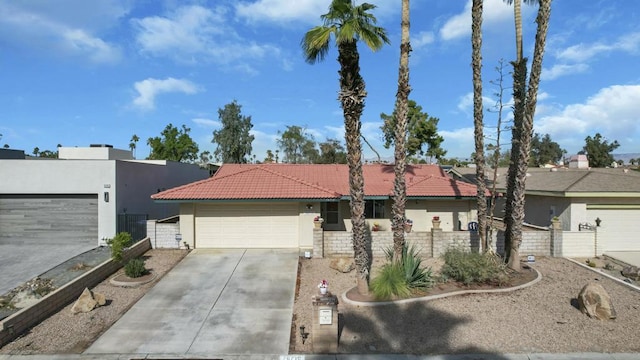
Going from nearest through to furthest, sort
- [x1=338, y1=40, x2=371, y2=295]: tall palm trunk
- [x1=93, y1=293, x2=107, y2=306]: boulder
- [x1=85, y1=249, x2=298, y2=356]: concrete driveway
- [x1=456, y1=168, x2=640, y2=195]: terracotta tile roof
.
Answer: [x1=85, y1=249, x2=298, y2=356]: concrete driveway
[x1=93, y1=293, x2=107, y2=306]: boulder
[x1=338, y1=40, x2=371, y2=295]: tall palm trunk
[x1=456, y1=168, x2=640, y2=195]: terracotta tile roof

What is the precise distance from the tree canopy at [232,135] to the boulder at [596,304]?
46.6 m

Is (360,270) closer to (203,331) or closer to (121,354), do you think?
(203,331)

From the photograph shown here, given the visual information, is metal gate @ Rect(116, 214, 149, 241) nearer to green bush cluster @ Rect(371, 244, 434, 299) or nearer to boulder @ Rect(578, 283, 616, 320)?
green bush cluster @ Rect(371, 244, 434, 299)

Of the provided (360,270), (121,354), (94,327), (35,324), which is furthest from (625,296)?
(35,324)

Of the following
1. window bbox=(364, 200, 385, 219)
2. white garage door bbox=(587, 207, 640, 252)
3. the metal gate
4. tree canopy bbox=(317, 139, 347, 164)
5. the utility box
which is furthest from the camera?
tree canopy bbox=(317, 139, 347, 164)

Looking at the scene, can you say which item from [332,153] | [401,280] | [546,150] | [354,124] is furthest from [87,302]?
[546,150]

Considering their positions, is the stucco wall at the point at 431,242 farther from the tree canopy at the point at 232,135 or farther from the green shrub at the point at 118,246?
the tree canopy at the point at 232,135

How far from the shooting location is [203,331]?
1012 cm

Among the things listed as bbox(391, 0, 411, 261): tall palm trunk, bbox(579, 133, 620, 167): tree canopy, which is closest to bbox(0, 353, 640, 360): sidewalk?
bbox(391, 0, 411, 261): tall palm trunk

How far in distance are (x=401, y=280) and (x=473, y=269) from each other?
227cm

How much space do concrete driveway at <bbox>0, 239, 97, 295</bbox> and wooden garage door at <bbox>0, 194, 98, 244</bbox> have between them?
14 centimetres

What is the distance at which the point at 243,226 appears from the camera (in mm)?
18406

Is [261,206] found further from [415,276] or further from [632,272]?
[632,272]

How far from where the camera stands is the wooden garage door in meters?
18.6
